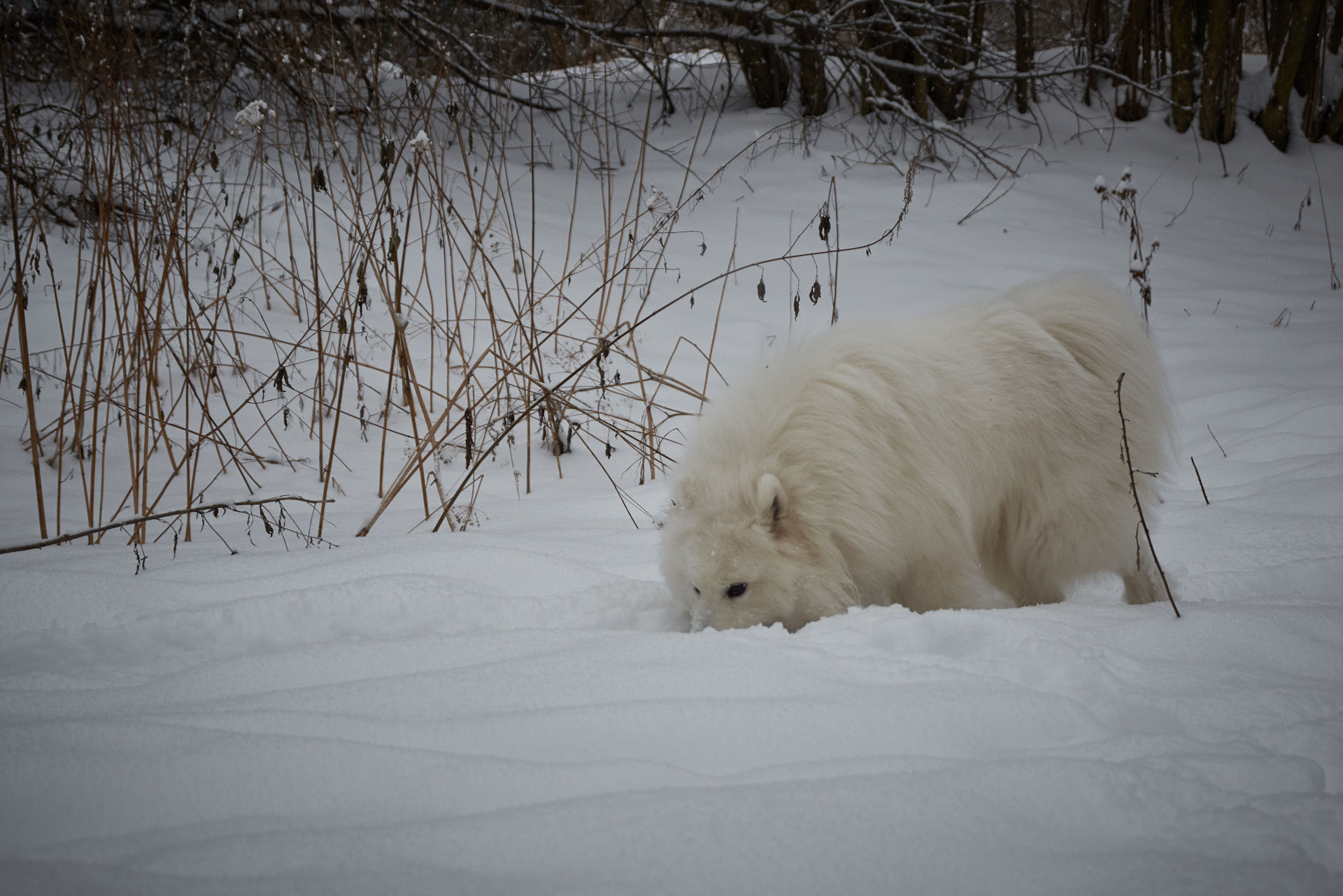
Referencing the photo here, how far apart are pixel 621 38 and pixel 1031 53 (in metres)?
4.11

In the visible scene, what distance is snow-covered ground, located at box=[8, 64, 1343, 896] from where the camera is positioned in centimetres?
102

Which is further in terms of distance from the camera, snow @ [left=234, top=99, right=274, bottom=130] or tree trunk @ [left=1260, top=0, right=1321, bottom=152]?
tree trunk @ [left=1260, top=0, right=1321, bottom=152]

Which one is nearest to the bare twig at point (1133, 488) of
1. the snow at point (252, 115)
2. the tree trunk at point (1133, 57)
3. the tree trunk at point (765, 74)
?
the snow at point (252, 115)

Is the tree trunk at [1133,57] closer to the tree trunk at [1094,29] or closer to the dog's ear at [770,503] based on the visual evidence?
the tree trunk at [1094,29]

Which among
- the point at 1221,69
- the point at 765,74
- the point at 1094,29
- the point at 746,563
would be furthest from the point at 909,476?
the point at 1221,69

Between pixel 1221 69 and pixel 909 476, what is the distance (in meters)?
8.69

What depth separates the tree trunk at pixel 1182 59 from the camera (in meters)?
7.85

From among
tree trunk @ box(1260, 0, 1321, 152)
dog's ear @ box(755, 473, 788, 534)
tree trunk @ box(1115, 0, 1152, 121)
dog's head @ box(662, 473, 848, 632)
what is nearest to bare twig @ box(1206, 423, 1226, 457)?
dog's head @ box(662, 473, 848, 632)

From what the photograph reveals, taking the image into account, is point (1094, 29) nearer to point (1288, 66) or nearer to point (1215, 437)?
point (1288, 66)

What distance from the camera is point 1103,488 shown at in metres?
2.32

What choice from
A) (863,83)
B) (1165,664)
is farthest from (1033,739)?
(863,83)

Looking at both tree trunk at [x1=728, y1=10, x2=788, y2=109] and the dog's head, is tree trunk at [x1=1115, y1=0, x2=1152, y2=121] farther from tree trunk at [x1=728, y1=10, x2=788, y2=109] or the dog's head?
the dog's head

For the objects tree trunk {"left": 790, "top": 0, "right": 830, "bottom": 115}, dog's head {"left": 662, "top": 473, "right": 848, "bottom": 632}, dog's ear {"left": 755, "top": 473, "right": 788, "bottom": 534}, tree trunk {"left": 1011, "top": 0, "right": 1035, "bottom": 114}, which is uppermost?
tree trunk {"left": 1011, "top": 0, "right": 1035, "bottom": 114}

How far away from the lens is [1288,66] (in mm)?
8109
